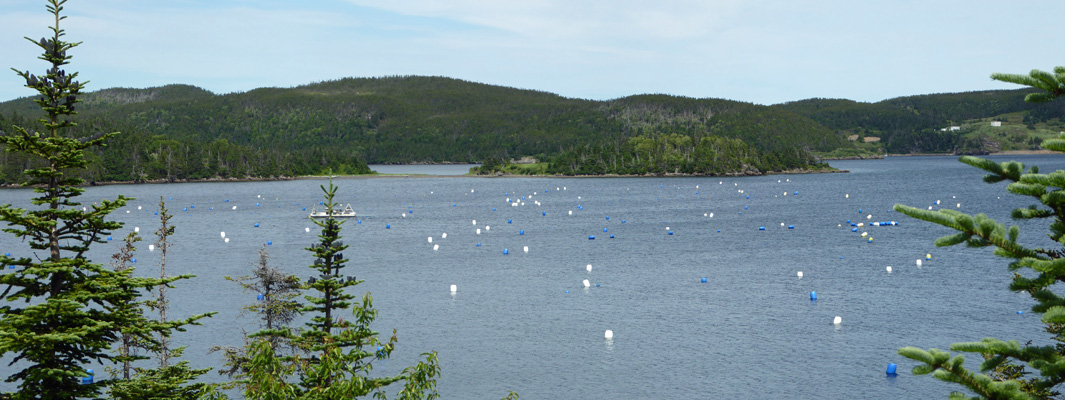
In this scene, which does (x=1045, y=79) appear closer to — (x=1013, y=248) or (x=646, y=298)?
(x=1013, y=248)

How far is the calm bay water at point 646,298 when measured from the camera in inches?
1764

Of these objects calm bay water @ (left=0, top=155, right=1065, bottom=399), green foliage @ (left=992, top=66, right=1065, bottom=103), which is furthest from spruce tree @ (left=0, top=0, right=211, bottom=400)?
calm bay water @ (left=0, top=155, right=1065, bottom=399)

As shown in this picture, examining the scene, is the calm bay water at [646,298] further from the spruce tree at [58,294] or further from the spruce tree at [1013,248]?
the spruce tree at [1013,248]

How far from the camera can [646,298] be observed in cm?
6462

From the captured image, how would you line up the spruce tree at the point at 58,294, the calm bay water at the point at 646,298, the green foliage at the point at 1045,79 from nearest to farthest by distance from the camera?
the green foliage at the point at 1045,79 → the spruce tree at the point at 58,294 → the calm bay water at the point at 646,298

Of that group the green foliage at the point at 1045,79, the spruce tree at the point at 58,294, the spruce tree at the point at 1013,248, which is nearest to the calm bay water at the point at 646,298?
the spruce tree at the point at 58,294

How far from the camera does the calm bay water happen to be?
44812mm

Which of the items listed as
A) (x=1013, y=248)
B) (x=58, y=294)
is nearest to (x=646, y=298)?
(x=58, y=294)

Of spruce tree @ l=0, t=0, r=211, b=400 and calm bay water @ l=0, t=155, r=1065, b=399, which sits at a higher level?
spruce tree @ l=0, t=0, r=211, b=400

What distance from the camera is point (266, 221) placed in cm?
13138

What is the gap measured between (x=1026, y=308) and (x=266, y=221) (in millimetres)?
106884

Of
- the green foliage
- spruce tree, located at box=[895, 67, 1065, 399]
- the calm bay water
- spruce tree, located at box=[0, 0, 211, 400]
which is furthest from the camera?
the calm bay water

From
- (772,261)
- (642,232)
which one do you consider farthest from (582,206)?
(772,261)

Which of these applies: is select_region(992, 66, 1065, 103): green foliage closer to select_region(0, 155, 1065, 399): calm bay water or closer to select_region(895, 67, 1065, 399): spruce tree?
select_region(895, 67, 1065, 399): spruce tree
